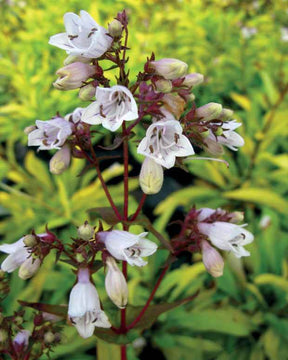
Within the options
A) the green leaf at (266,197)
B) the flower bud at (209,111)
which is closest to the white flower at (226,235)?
the flower bud at (209,111)

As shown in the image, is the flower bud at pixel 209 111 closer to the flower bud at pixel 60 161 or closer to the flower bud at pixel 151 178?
the flower bud at pixel 151 178

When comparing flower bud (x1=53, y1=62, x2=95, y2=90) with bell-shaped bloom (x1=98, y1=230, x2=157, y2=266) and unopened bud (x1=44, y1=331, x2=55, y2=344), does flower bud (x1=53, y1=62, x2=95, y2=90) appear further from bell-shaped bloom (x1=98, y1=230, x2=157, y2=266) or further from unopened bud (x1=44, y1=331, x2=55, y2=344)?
unopened bud (x1=44, y1=331, x2=55, y2=344)

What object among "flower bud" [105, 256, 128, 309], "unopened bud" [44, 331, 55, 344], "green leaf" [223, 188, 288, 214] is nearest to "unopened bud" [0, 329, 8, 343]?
"unopened bud" [44, 331, 55, 344]

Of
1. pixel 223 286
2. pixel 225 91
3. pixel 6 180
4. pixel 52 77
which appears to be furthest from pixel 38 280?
pixel 225 91

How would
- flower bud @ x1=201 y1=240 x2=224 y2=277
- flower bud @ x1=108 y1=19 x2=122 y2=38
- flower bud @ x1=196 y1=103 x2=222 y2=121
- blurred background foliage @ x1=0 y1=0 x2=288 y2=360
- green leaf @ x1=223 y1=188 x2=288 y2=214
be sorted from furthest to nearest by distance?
1. green leaf @ x1=223 y1=188 x2=288 y2=214
2. blurred background foliage @ x1=0 y1=0 x2=288 y2=360
3. flower bud @ x1=201 y1=240 x2=224 y2=277
4. flower bud @ x1=196 y1=103 x2=222 y2=121
5. flower bud @ x1=108 y1=19 x2=122 y2=38

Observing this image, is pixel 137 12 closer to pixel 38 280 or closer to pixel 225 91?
pixel 225 91

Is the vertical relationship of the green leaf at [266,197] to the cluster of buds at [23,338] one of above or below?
below
